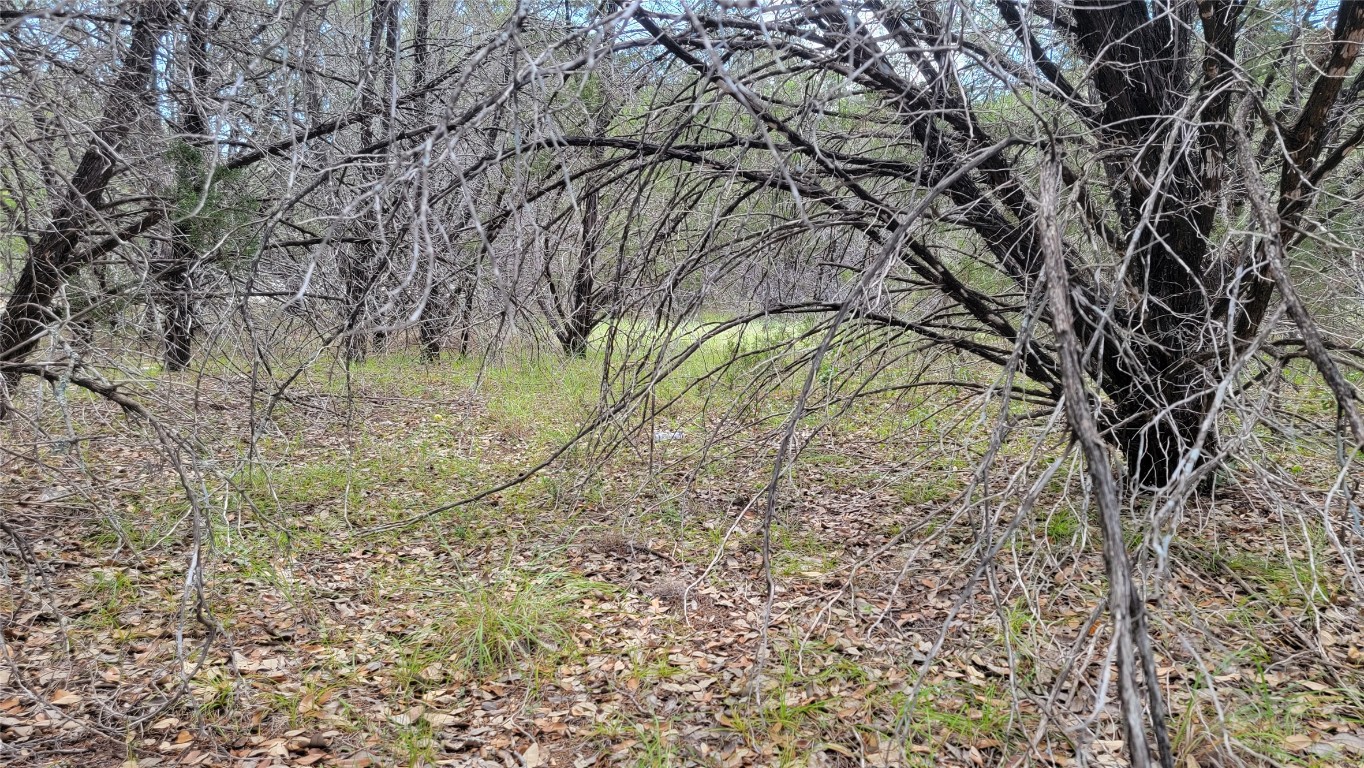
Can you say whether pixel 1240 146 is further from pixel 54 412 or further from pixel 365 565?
pixel 54 412

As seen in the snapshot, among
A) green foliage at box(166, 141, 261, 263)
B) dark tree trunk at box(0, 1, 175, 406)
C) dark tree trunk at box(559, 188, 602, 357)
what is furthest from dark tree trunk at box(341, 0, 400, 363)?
dark tree trunk at box(0, 1, 175, 406)

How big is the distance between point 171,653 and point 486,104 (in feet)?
8.93

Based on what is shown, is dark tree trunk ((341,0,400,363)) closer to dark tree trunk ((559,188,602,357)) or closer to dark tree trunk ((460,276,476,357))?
dark tree trunk ((460,276,476,357))

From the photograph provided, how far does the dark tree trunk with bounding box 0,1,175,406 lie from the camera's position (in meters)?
→ 3.86

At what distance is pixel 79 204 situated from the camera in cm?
381

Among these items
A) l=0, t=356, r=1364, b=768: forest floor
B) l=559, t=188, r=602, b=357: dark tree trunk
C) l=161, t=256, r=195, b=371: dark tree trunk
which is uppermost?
l=559, t=188, r=602, b=357: dark tree trunk

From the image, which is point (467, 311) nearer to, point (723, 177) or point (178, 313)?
point (723, 177)

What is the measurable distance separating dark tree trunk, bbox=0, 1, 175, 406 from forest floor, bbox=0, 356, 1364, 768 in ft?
3.09

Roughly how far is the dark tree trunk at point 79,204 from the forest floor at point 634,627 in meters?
0.94

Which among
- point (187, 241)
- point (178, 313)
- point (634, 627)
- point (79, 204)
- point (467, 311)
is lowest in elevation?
point (634, 627)

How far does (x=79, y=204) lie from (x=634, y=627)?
326cm

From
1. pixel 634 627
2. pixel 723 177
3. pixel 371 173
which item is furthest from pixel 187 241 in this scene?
pixel 634 627

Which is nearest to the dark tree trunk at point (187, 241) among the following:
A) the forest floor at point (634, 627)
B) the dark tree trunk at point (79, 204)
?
the dark tree trunk at point (79, 204)

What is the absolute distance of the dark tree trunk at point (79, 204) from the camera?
152 inches
